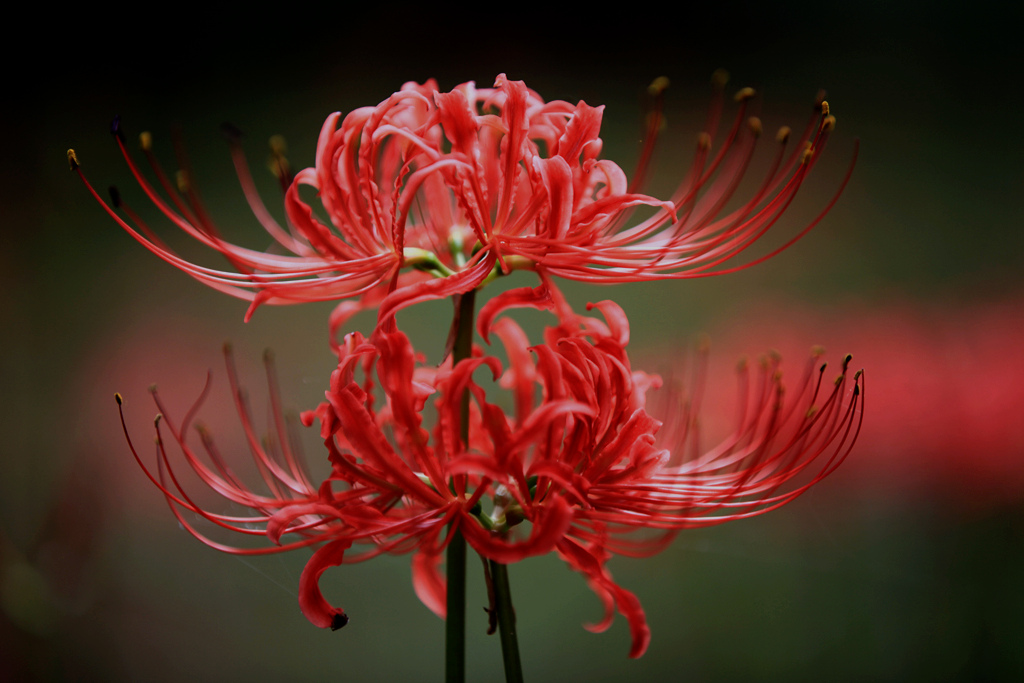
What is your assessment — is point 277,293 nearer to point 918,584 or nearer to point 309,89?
point 309,89

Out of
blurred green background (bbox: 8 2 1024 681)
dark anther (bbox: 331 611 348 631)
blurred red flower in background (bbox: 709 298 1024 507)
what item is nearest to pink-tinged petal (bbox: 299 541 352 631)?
dark anther (bbox: 331 611 348 631)

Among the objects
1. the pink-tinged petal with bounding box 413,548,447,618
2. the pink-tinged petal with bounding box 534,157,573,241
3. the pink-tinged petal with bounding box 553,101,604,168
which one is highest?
the pink-tinged petal with bounding box 553,101,604,168

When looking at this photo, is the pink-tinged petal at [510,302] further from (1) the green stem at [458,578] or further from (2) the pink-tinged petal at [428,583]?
(2) the pink-tinged petal at [428,583]

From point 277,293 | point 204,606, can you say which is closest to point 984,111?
point 277,293

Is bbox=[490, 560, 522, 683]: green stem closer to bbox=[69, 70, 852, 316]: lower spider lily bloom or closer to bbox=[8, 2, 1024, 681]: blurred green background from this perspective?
bbox=[69, 70, 852, 316]: lower spider lily bloom

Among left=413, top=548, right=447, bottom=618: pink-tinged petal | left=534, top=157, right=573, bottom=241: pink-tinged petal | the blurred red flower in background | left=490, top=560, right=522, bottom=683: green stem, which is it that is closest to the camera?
left=534, top=157, right=573, bottom=241: pink-tinged petal

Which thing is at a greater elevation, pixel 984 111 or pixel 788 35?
pixel 788 35

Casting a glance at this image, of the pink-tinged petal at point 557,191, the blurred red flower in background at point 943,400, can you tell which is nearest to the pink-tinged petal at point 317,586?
the pink-tinged petal at point 557,191
